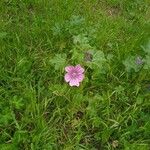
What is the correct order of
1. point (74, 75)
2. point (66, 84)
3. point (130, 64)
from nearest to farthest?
point (74, 75), point (66, 84), point (130, 64)

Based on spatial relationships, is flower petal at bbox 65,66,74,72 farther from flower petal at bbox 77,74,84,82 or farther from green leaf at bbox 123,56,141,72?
green leaf at bbox 123,56,141,72

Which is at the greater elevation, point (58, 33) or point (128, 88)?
point (58, 33)

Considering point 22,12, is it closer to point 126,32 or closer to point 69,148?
point 126,32

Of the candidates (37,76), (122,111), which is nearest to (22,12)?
(37,76)

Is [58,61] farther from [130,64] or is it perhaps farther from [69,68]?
[130,64]

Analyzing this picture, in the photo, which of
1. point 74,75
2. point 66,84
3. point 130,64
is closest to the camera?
point 74,75

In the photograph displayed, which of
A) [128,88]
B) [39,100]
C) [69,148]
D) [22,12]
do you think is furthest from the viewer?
[22,12]

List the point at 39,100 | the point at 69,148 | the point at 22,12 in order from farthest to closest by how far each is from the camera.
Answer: the point at 22,12, the point at 39,100, the point at 69,148

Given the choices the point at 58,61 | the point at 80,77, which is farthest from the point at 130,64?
the point at 58,61
